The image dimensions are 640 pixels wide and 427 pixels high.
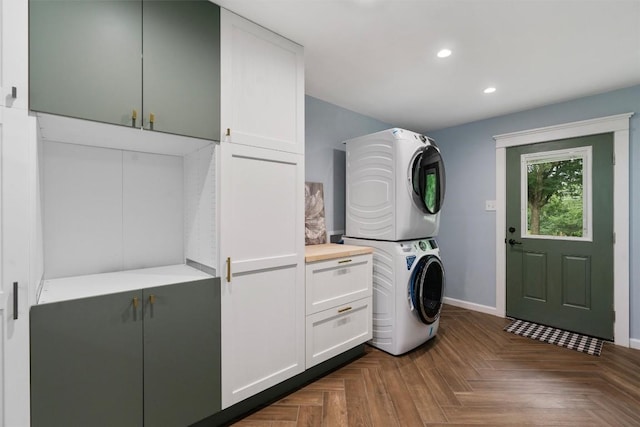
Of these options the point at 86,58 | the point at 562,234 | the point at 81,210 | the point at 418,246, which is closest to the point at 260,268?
the point at 81,210

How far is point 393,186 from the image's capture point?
2543mm

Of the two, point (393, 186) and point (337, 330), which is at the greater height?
point (393, 186)

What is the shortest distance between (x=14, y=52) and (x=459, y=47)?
7.89ft

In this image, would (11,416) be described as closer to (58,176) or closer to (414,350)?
(58,176)

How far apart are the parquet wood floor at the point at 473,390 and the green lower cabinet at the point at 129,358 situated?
481mm

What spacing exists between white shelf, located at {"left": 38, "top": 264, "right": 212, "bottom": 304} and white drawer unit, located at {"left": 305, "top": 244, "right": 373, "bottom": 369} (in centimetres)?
80

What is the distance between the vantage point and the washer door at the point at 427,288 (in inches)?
99.3

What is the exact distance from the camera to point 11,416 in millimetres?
1078

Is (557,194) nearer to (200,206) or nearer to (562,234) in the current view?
(562,234)

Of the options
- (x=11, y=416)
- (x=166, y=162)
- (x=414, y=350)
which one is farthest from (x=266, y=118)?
(x=414, y=350)

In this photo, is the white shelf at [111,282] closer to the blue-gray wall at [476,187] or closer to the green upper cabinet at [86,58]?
the green upper cabinet at [86,58]

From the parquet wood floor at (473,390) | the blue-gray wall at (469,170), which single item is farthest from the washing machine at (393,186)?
the parquet wood floor at (473,390)

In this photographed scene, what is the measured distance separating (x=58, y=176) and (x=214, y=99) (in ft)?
3.05

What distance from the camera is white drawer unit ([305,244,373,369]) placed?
6.79 feet
